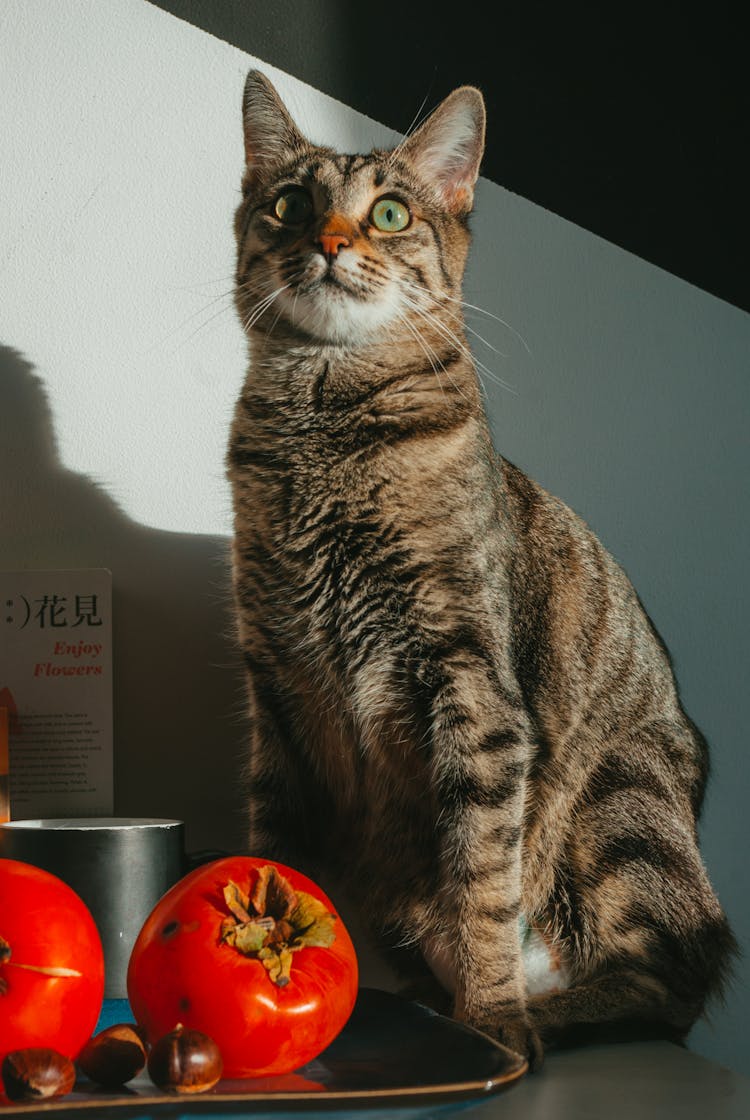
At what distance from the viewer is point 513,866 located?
1.06m

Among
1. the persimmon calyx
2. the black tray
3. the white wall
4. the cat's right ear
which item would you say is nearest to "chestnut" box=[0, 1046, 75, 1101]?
the black tray

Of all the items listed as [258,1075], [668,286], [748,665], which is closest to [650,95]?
[668,286]

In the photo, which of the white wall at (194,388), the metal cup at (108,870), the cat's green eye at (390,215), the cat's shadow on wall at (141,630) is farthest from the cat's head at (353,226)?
the metal cup at (108,870)

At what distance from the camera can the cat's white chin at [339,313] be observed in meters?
1.11

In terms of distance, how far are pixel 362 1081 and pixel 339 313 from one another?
2.39ft

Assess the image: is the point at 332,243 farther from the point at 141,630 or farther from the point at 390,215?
the point at 141,630

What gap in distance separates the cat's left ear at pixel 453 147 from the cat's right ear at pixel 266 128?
0.46 feet

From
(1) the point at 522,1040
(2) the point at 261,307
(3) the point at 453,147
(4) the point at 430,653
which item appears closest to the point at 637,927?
(1) the point at 522,1040

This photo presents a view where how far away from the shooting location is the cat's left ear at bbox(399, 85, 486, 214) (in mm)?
1213

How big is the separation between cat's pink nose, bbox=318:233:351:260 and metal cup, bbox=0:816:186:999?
61cm

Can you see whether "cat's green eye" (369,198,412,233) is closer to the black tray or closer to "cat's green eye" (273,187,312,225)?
"cat's green eye" (273,187,312,225)

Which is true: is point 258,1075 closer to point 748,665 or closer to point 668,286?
point 748,665

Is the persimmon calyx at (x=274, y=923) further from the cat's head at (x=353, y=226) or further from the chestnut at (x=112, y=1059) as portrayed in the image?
the cat's head at (x=353, y=226)

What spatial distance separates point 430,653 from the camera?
3.50 feet
